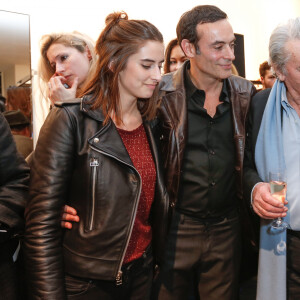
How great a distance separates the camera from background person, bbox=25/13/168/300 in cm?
137

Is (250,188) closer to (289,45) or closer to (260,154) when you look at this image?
(260,154)

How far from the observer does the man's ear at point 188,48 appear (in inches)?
93.1

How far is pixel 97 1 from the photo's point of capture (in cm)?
369

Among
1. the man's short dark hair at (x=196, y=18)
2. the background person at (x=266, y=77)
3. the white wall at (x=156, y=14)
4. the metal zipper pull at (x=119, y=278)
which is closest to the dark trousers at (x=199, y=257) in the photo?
the metal zipper pull at (x=119, y=278)

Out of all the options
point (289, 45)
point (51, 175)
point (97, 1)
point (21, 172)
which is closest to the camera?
point (51, 175)

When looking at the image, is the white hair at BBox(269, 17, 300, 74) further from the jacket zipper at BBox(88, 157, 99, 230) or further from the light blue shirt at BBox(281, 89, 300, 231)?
the jacket zipper at BBox(88, 157, 99, 230)

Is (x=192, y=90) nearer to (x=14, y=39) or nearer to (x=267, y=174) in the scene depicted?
(x=267, y=174)

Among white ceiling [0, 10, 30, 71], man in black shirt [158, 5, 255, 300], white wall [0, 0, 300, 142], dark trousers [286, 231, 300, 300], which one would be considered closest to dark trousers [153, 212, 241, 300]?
man in black shirt [158, 5, 255, 300]

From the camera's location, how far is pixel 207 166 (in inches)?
82.3

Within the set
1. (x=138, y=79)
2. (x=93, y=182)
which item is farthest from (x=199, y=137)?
(x=93, y=182)

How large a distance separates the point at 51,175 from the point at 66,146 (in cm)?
12

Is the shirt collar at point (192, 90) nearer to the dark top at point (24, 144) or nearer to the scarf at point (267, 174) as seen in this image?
the scarf at point (267, 174)

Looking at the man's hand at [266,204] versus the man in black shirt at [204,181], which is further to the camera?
the man in black shirt at [204,181]

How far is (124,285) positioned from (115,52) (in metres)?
1.02
